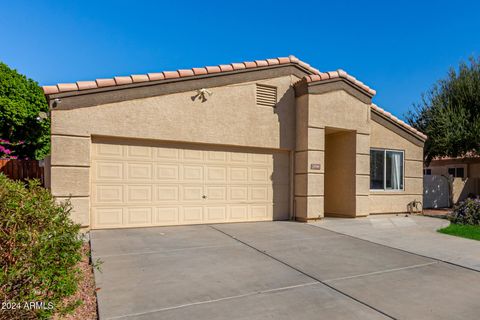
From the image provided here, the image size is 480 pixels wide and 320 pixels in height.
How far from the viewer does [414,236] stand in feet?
27.7

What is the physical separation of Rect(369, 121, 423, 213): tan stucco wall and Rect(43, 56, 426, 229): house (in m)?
0.06

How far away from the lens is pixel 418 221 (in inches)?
428

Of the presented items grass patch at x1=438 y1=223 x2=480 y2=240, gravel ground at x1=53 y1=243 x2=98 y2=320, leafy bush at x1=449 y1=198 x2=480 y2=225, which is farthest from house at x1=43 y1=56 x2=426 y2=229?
gravel ground at x1=53 y1=243 x2=98 y2=320

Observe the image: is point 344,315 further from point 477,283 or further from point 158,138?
point 158,138

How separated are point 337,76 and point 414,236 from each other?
543 centimetres

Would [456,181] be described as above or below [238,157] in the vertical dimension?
below

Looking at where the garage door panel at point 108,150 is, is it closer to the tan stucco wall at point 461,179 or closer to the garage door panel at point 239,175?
the garage door panel at point 239,175

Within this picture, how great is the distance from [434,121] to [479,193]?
6590mm

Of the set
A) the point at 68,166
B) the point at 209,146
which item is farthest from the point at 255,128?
the point at 68,166

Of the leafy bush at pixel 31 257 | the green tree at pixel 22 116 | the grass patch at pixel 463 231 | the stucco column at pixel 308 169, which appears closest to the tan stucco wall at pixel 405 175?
the grass patch at pixel 463 231

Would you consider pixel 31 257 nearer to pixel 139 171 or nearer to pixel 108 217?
pixel 108 217

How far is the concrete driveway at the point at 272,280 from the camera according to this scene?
3750 millimetres

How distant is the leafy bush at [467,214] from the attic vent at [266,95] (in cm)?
755

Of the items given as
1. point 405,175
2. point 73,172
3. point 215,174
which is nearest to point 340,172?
point 405,175
